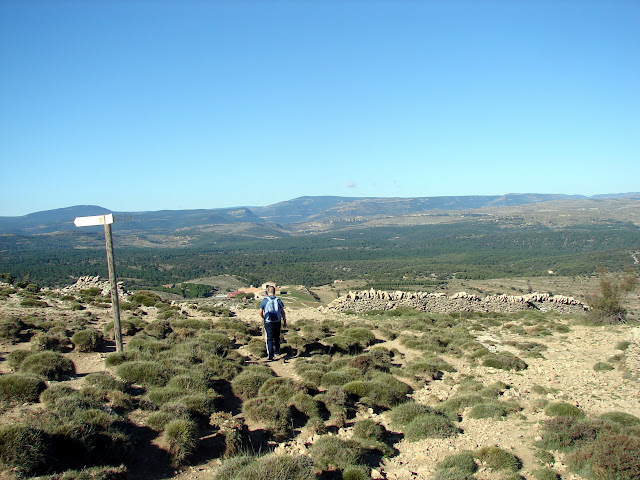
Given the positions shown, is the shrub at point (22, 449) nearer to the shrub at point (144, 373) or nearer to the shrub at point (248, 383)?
the shrub at point (144, 373)

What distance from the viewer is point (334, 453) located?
6.14 meters

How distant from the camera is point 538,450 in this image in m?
6.90

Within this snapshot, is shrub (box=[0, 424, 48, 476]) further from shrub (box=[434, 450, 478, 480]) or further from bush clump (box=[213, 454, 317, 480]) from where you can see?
shrub (box=[434, 450, 478, 480])

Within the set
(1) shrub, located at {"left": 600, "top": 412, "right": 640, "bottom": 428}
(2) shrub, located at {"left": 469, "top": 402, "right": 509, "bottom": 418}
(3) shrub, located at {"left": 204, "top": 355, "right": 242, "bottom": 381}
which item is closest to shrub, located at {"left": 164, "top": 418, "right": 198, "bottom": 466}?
(3) shrub, located at {"left": 204, "top": 355, "right": 242, "bottom": 381}

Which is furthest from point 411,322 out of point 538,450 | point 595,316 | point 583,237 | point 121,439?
point 583,237

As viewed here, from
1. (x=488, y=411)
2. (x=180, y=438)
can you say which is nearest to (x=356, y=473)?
(x=180, y=438)

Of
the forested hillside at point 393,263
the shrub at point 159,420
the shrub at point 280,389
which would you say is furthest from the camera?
the forested hillside at point 393,263

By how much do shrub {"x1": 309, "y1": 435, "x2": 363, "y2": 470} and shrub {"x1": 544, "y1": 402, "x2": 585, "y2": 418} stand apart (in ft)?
14.8

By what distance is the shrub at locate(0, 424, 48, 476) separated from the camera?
4637 millimetres

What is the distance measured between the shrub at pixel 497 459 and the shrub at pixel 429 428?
87 cm

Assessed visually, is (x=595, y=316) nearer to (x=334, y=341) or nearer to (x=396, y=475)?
(x=334, y=341)

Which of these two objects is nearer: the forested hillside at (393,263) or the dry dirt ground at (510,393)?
the dry dirt ground at (510,393)

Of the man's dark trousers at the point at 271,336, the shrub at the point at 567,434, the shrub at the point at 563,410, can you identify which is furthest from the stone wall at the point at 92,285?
the shrub at the point at 567,434

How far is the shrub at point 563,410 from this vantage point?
8.20 meters
